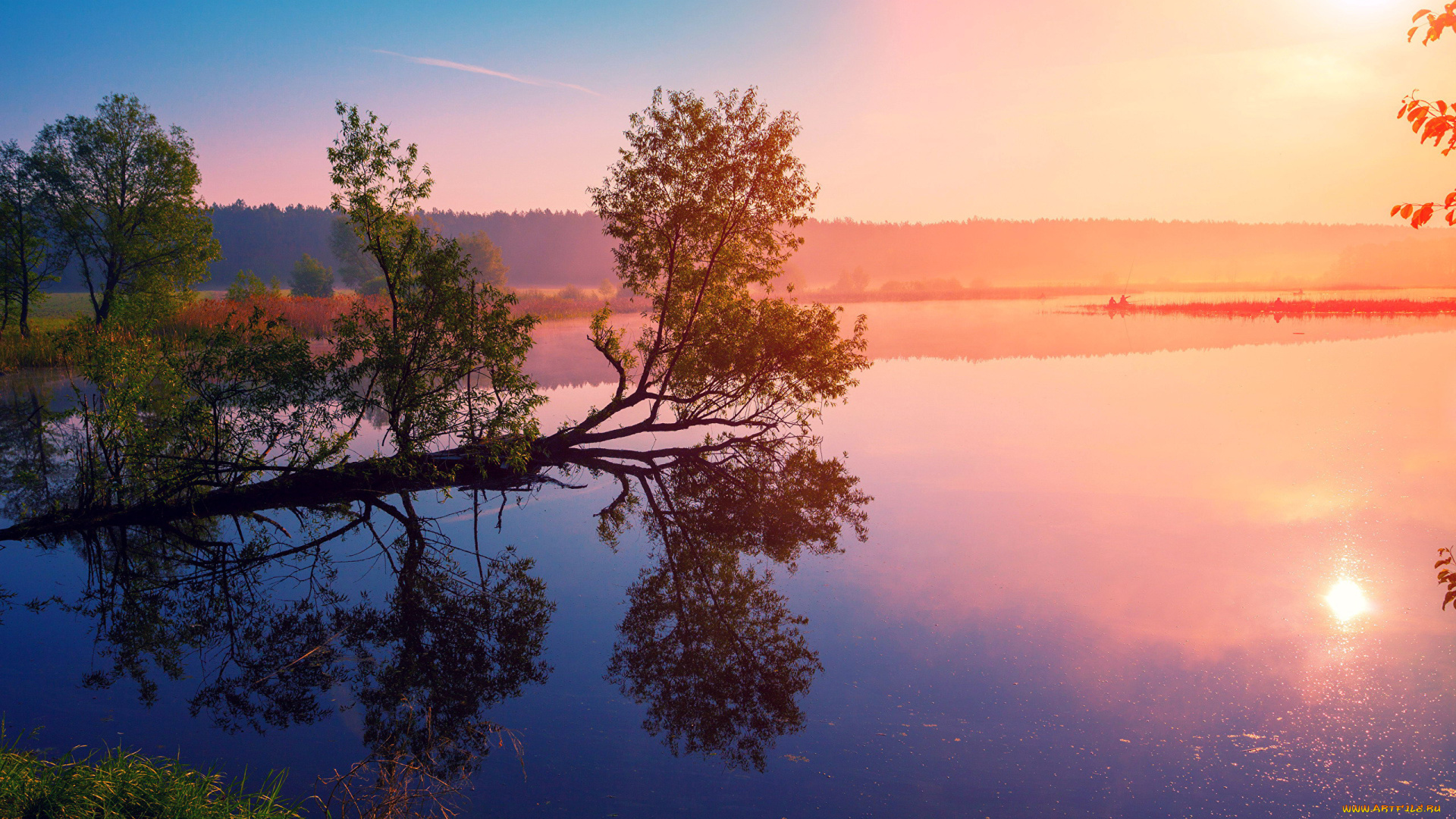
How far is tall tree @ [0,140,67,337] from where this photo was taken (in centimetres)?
3428

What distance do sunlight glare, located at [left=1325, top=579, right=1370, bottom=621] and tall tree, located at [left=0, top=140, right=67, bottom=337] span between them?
158ft

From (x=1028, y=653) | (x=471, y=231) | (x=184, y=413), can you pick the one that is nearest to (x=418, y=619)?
(x=184, y=413)

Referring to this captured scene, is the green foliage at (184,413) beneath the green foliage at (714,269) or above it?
beneath

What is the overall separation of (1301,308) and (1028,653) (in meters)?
78.6

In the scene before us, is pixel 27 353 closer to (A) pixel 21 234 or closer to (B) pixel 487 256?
(A) pixel 21 234

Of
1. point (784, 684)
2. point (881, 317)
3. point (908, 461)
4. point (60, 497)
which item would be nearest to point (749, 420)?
point (908, 461)

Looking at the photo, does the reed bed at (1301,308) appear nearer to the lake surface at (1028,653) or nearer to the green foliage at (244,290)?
the lake surface at (1028,653)

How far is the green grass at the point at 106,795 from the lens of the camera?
498 centimetres

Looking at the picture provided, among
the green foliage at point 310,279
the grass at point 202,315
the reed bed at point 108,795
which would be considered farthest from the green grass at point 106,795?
the green foliage at point 310,279

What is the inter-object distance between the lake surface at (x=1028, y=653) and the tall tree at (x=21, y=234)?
101 feet

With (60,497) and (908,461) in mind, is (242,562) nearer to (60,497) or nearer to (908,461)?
(60,497)

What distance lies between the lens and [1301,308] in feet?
225

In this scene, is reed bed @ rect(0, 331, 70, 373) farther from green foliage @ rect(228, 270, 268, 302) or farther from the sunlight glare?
the sunlight glare

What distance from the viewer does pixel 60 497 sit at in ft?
49.5
